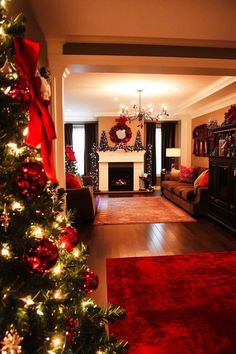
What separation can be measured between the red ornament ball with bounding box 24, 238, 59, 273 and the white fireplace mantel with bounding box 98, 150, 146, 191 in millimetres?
8232

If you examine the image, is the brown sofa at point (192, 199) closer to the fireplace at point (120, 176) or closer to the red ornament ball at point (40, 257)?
the fireplace at point (120, 176)

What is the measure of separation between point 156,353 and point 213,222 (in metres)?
3.59

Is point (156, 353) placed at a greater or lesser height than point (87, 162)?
lesser

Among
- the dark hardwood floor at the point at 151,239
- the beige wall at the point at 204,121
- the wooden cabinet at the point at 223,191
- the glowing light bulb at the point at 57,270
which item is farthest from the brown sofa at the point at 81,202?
the beige wall at the point at 204,121

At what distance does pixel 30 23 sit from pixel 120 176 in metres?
7.33

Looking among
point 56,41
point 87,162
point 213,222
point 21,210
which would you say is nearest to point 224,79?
point 213,222

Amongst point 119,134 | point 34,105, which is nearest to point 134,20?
point 34,105

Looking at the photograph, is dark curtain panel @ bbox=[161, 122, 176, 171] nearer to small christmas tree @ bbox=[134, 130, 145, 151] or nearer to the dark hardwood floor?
small christmas tree @ bbox=[134, 130, 145, 151]

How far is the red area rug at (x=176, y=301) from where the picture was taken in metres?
1.92

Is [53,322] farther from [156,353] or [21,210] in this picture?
[156,353]

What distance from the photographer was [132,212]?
5871mm

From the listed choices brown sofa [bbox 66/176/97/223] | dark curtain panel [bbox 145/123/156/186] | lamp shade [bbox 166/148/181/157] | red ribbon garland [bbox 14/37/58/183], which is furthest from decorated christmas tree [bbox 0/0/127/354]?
dark curtain panel [bbox 145/123/156/186]

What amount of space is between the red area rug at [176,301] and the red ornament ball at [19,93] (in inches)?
68.5

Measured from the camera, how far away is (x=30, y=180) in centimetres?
97
